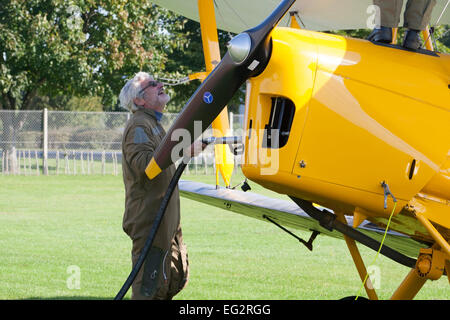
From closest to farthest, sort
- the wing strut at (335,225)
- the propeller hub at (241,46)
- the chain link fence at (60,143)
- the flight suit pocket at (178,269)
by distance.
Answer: the propeller hub at (241,46) < the wing strut at (335,225) < the flight suit pocket at (178,269) < the chain link fence at (60,143)

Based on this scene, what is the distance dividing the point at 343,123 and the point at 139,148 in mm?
1601

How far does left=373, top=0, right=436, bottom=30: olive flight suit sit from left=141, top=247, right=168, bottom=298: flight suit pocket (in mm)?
2044

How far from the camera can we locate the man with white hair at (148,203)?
4.45 m

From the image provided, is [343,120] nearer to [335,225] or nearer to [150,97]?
[335,225]

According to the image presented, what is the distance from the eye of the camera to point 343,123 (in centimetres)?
344

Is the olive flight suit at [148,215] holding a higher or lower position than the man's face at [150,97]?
lower

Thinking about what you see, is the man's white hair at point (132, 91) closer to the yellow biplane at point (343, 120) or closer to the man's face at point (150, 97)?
the man's face at point (150, 97)

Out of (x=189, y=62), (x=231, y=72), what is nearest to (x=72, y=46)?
(x=189, y=62)

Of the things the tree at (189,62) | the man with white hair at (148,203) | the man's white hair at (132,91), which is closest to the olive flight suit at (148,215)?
the man with white hair at (148,203)

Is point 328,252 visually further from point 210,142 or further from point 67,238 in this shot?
point 210,142

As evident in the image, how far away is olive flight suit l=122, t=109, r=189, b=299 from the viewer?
444 centimetres

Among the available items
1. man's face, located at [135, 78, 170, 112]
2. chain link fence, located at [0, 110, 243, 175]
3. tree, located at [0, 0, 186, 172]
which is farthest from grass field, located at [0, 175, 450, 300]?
chain link fence, located at [0, 110, 243, 175]
